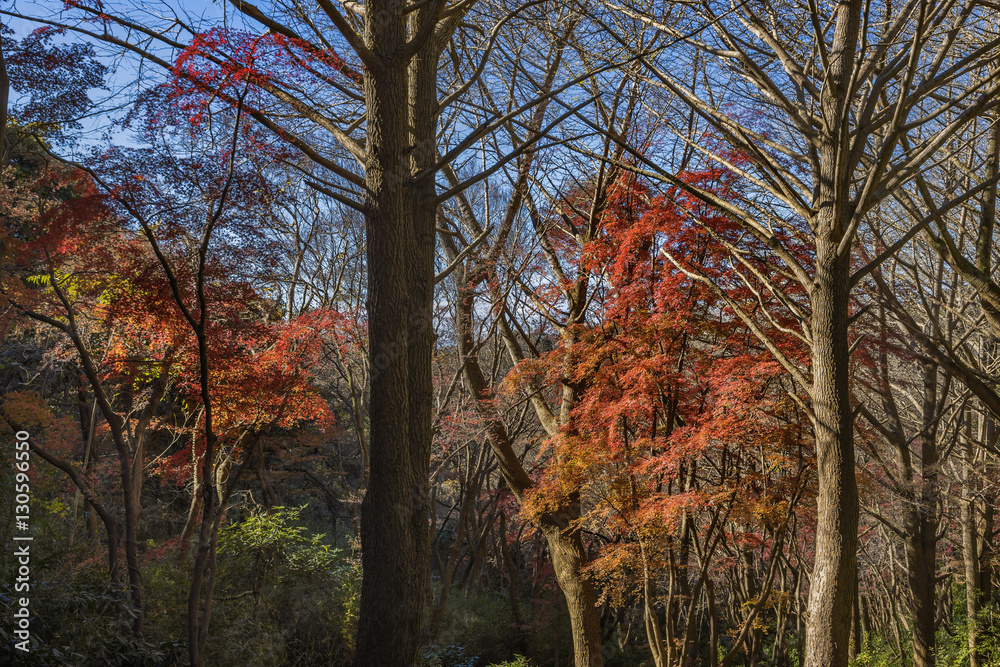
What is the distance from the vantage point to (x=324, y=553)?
8.41m

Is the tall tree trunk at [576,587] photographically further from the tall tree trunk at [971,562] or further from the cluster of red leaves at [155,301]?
the tall tree trunk at [971,562]

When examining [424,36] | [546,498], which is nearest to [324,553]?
[546,498]

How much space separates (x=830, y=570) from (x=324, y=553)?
6.42m

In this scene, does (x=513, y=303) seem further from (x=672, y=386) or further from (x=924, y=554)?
(x=924, y=554)

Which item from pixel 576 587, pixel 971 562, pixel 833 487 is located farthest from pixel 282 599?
pixel 971 562

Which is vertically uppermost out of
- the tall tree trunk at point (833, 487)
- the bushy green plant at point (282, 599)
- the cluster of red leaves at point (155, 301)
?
the cluster of red leaves at point (155, 301)

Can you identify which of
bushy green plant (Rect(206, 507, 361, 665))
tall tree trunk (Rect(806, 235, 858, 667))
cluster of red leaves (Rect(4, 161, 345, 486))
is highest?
cluster of red leaves (Rect(4, 161, 345, 486))

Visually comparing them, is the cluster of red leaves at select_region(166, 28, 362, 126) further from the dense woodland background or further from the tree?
the tree

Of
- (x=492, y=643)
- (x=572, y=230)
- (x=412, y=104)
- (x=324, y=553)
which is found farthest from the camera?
(x=492, y=643)

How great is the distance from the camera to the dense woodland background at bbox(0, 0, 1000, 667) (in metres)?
3.87

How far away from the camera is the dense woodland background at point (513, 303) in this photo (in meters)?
3.87

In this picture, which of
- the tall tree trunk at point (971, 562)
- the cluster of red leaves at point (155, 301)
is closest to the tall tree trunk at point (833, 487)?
the cluster of red leaves at point (155, 301)

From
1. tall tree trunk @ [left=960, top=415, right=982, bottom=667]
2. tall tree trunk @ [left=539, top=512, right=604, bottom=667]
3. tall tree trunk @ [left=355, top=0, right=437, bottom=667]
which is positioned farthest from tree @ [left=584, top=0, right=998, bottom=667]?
tall tree trunk @ [left=960, top=415, right=982, bottom=667]

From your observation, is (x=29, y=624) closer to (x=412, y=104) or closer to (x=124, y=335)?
(x=124, y=335)
